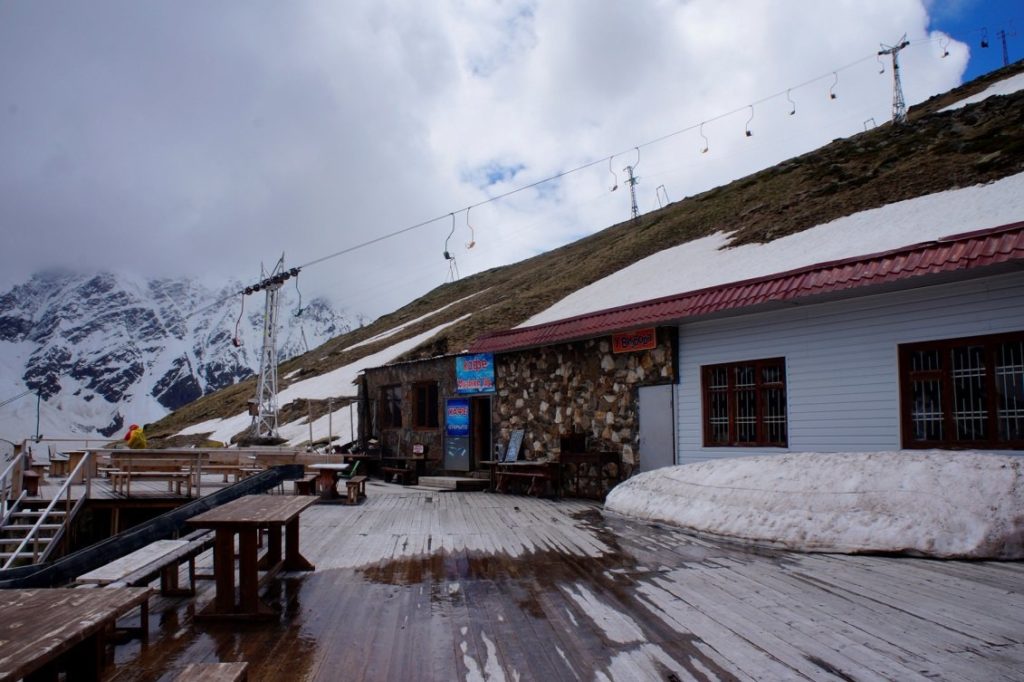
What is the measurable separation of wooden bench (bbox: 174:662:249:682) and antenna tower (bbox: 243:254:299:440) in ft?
74.2

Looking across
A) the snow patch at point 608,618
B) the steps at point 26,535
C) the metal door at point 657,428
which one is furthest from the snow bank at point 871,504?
the steps at point 26,535

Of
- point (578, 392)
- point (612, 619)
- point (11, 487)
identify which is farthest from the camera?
point (11, 487)

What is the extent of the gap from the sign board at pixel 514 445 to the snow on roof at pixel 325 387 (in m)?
16.6

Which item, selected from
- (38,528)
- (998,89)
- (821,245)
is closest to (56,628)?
(38,528)

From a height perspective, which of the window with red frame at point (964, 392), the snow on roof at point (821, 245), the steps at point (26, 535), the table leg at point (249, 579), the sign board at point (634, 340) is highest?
the snow on roof at point (821, 245)

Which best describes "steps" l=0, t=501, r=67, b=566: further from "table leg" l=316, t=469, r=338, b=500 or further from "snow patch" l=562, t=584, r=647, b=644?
"snow patch" l=562, t=584, r=647, b=644

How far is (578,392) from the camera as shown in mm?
13062

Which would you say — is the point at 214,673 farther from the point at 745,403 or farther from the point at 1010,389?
the point at 745,403

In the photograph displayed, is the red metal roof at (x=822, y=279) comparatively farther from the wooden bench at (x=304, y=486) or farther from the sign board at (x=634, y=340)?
the wooden bench at (x=304, y=486)

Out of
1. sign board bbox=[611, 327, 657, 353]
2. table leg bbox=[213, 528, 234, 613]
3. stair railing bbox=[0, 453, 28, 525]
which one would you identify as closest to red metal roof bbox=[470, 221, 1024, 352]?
sign board bbox=[611, 327, 657, 353]

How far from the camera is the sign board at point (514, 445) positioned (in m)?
14.4

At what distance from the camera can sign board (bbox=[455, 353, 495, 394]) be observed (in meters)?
15.5

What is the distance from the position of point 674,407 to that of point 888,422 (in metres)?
3.34

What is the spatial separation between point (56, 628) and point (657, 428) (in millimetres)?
9686
